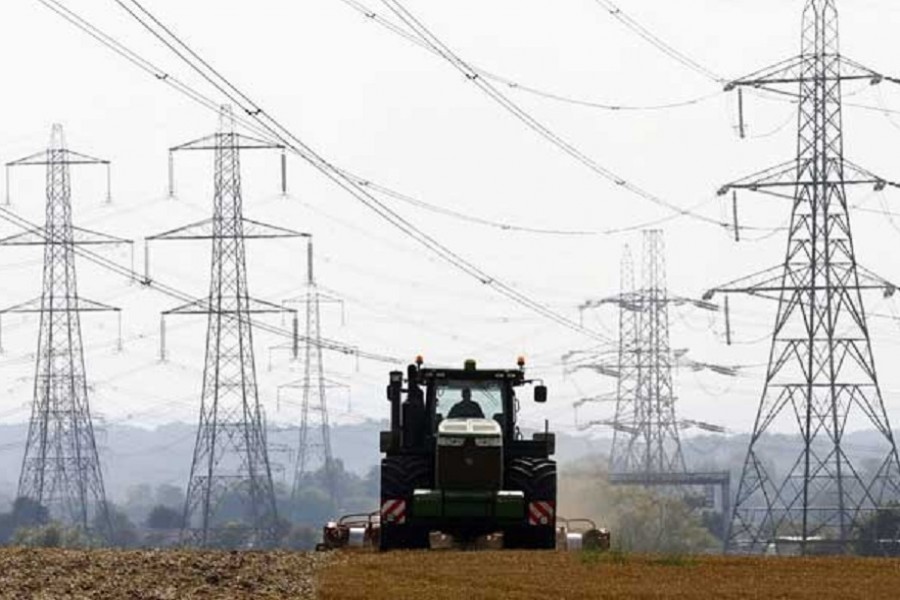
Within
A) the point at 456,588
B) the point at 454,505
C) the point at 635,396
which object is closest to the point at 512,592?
the point at 456,588

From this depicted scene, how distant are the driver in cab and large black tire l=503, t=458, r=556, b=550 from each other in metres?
1.28

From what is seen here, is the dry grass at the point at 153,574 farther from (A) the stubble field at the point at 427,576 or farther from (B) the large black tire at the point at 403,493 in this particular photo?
(B) the large black tire at the point at 403,493

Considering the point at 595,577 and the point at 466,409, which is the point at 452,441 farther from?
the point at 595,577

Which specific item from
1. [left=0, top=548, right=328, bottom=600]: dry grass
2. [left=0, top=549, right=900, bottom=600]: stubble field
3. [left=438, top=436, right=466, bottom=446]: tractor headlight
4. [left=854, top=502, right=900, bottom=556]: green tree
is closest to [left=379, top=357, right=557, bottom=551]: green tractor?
[left=438, top=436, right=466, bottom=446]: tractor headlight

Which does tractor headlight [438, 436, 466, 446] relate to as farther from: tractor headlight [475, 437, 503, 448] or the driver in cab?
the driver in cab

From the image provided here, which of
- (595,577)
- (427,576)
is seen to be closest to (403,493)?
(595,577)

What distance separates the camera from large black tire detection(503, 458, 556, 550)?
44.2 m

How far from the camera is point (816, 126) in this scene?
80875 mm

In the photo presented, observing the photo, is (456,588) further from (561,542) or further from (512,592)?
(561,542)

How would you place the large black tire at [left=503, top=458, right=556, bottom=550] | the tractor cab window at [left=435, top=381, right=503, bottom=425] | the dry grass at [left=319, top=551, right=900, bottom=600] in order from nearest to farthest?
the dry grass at [left=319, top=551, right=900, bottom=600], the large black tire at [left=503, top=458, right=556, bottom=550], the tractor cab window at [left=435, top=381, right=503, bottom=425]

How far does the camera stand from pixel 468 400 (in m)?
45.1

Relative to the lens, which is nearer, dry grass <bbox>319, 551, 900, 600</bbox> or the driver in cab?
dry grass <bbox>319, 551, 900, 600</bbox>

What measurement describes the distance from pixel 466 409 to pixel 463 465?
1720mm

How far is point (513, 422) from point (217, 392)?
50262 mm
